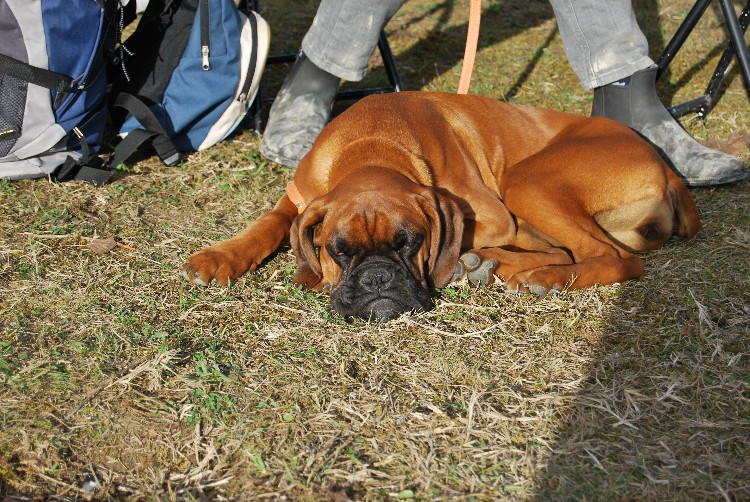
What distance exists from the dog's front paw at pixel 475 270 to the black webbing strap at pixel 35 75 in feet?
Result: 8.46

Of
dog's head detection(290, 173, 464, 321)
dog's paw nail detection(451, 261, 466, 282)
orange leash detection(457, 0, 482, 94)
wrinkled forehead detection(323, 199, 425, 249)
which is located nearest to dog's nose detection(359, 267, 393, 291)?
dog's head detection(290, 173, 464, 321)

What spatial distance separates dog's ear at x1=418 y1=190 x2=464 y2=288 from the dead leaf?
180 centimetres

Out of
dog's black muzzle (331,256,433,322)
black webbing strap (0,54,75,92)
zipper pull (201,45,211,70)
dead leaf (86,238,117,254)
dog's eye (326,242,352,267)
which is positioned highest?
black webbing strap (0,54,75,92)

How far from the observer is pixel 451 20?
855 centimetres

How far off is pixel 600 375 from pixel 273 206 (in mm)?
2460

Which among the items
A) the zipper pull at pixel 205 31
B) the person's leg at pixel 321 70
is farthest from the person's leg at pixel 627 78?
the zipper pull at pixel 205 31

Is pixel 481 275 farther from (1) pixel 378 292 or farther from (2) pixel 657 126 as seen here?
(2) pixel 657 126

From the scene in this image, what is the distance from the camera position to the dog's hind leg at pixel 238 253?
3967 millimetres

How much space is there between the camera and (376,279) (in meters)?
3.61

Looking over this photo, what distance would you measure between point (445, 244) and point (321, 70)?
2338 mm

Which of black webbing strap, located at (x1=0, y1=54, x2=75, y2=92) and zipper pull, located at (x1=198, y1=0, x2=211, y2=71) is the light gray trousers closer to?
zipper pull, located at (x1=198, y1=0, x2=211, y2=71)

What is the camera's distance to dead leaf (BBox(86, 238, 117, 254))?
4.33m

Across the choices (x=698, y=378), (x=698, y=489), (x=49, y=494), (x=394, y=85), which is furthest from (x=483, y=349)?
(x=394, y=85)

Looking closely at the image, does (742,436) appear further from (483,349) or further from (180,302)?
(180,302)
